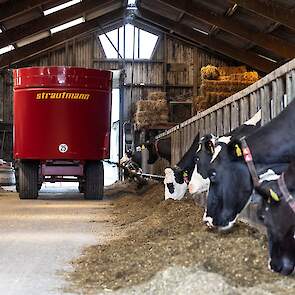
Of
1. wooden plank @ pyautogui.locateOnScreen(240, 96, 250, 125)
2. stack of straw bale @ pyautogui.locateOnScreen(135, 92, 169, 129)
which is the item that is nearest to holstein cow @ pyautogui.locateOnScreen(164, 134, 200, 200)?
wooden plank @ pyautogui.locateOnScreen(240, 96, 250, 125)

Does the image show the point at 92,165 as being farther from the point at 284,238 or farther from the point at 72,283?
the point at 284,238

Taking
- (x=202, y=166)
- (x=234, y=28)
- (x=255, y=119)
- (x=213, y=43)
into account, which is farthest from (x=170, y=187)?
(x=213, y=43)

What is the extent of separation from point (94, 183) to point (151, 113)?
7.36 m

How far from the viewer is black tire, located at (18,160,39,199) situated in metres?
13.8

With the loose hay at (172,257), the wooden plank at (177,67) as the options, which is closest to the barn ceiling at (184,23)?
the wooden plank at (177,67)

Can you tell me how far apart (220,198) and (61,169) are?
9664 millimetres

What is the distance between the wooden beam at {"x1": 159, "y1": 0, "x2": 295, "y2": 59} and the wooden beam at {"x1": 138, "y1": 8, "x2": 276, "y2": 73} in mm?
3425

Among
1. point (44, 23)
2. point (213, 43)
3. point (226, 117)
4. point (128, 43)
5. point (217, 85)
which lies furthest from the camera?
point (128, 43)

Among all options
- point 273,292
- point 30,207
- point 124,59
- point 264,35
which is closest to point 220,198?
point 273,292

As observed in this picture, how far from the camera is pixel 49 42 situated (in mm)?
25000

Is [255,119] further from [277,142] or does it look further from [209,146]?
[277,142]

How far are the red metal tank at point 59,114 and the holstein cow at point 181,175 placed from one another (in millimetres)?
4304

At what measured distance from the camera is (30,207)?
11648mm

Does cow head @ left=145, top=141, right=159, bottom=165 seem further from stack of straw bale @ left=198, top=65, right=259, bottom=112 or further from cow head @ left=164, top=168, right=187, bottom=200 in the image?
cow head @ left=164, top=168, right=187, bottom=200
